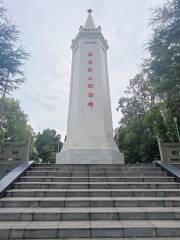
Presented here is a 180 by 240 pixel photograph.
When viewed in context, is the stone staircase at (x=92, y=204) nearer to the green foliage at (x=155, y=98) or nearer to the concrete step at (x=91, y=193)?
the concrete step at (x=91, y=193)

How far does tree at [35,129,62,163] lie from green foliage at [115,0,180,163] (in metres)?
13.8

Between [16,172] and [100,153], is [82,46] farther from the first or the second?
[16,172]

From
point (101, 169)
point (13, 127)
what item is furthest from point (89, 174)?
point (13, 127)

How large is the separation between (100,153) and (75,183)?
127 inches

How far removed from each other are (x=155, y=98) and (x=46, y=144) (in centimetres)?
2278

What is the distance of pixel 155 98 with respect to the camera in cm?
2005

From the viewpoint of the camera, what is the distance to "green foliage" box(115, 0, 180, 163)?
7.58m

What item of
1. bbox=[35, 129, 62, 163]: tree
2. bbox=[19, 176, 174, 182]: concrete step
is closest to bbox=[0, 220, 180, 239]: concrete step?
bbox=[19, 176, 174, 182]: concrete step

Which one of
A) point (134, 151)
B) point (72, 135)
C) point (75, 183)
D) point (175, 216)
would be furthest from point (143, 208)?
point (134, 151)

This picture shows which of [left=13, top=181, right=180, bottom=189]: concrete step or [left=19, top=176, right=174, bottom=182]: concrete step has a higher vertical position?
[left=19, top=176, right=174, bottom=182]: concrete step

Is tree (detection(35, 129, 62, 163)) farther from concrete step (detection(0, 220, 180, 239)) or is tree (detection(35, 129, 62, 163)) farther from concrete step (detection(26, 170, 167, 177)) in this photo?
concrete step (detection(0, 220, 180, 239))

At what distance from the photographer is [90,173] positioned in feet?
19.1

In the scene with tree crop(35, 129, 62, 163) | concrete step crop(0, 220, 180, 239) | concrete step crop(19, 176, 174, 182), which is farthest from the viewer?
tree crop(35, 129, 62, 163)

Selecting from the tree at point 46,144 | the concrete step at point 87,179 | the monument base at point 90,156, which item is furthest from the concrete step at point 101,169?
the tree at point 46,144
